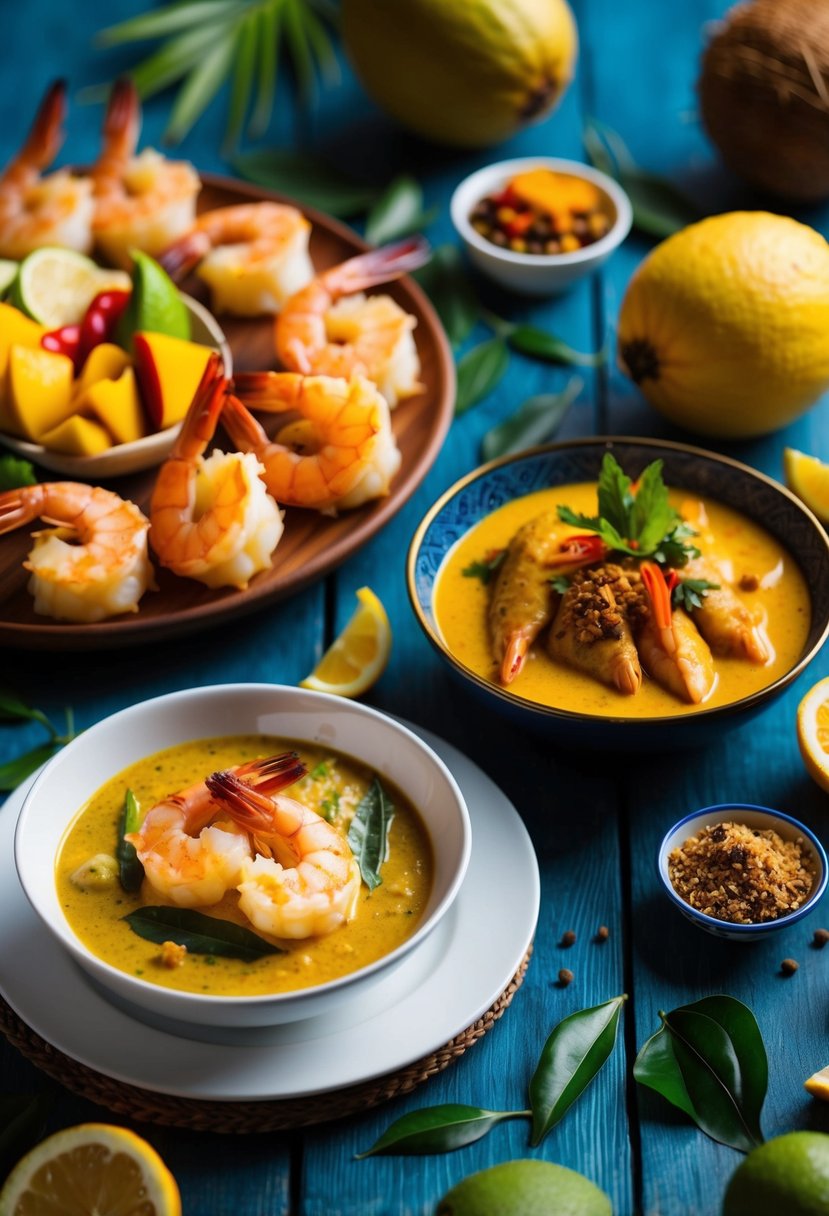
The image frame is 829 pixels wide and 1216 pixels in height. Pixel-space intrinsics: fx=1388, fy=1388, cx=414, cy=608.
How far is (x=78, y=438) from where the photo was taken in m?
2.74

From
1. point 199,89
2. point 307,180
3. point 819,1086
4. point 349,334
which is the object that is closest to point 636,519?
point 349,334

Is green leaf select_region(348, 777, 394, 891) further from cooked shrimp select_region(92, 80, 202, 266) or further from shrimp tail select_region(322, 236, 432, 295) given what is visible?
cooked shrimp select_region(92, 80, 202, 266)

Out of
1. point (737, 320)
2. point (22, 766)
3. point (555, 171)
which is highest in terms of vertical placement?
point (737, 320)

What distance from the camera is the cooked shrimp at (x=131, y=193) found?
10.8 feet

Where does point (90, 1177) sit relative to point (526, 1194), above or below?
below

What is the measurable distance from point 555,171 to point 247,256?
0.91m

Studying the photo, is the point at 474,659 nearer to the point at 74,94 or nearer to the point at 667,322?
the point at 667,322

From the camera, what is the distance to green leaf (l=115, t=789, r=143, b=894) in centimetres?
205

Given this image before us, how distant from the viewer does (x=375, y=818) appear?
2.16 metres

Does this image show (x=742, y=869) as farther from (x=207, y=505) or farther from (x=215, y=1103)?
(x=207, y=505)

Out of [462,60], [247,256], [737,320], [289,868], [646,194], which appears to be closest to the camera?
[289,868]

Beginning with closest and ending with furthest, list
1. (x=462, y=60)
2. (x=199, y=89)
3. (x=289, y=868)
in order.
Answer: (x=289, y=868)
(x=462, y=60)
(x=199, y=89)

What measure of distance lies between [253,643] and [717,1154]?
4.29 feet

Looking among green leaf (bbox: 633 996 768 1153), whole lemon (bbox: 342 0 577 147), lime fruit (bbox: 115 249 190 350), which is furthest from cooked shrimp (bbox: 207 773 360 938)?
whole lemon (bbox: 342 0 577 147)
